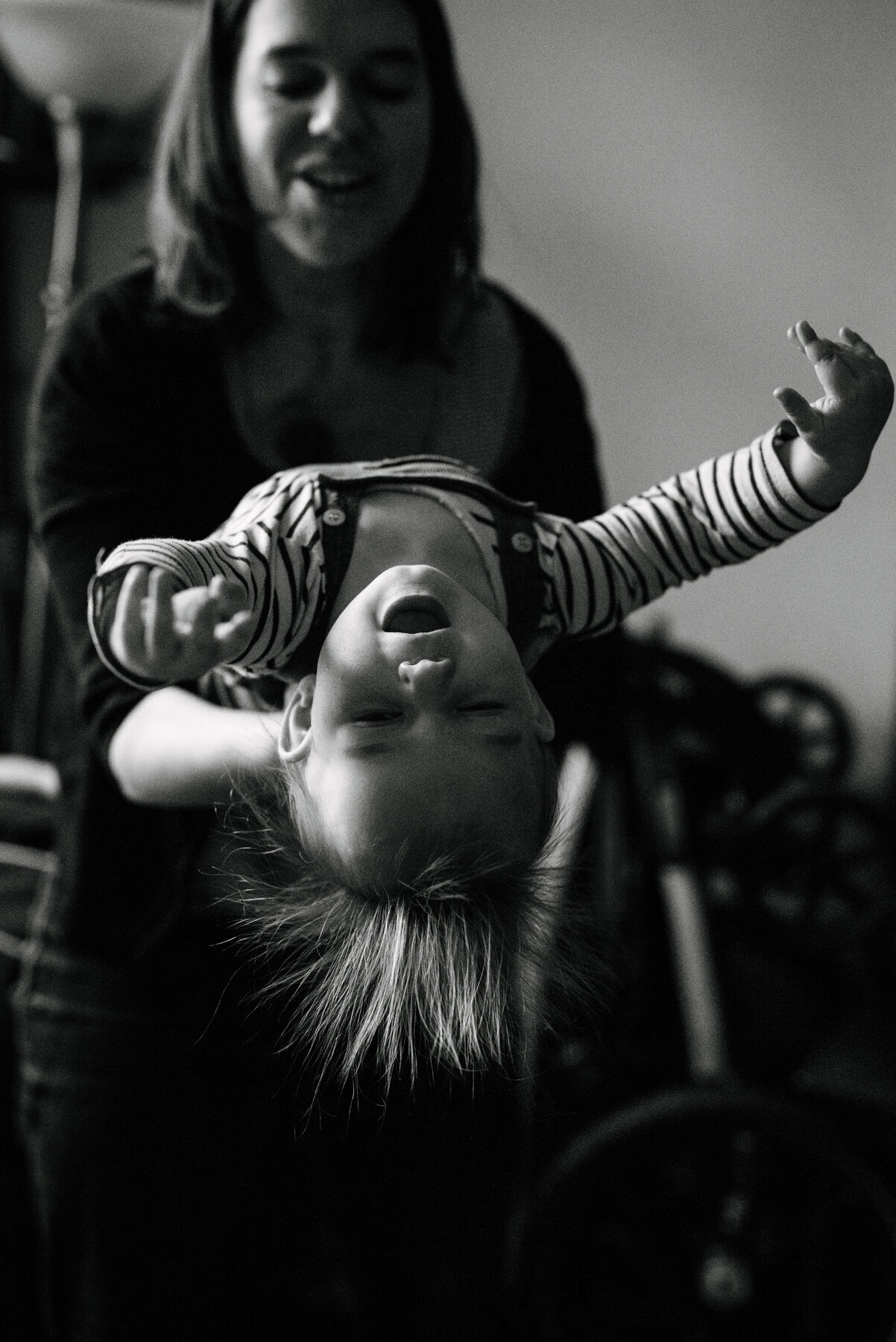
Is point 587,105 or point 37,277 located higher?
point 37,277

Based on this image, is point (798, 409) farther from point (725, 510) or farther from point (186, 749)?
point (186, 749)

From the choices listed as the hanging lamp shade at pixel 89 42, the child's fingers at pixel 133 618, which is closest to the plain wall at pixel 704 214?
the child's fingers at pixel 133 618

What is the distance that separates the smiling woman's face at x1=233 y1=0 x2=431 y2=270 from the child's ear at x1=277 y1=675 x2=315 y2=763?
102mm

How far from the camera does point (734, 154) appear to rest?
13.0 inches

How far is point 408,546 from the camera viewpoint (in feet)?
0.83

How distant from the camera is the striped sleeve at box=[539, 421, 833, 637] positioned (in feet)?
0.84

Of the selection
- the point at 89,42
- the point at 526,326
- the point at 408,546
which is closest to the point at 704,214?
the point at 526,326

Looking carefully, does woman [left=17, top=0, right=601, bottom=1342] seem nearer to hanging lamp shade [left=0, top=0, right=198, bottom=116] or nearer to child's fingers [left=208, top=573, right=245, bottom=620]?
child's fingers [left=208, top=573, right=245, bottom=620]

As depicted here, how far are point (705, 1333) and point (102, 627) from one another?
1.02 m

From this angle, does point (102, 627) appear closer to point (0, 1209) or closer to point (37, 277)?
point (0, 1209)

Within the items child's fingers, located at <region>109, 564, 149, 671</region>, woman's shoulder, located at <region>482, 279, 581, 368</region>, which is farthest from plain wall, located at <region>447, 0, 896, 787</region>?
child's fingers, located at <region>109, 564, 149, 671</region>

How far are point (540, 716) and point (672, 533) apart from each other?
1.9 inches

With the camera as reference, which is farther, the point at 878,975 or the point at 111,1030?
the point at 878,975

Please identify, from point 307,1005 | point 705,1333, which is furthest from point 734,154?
point 705,1333
